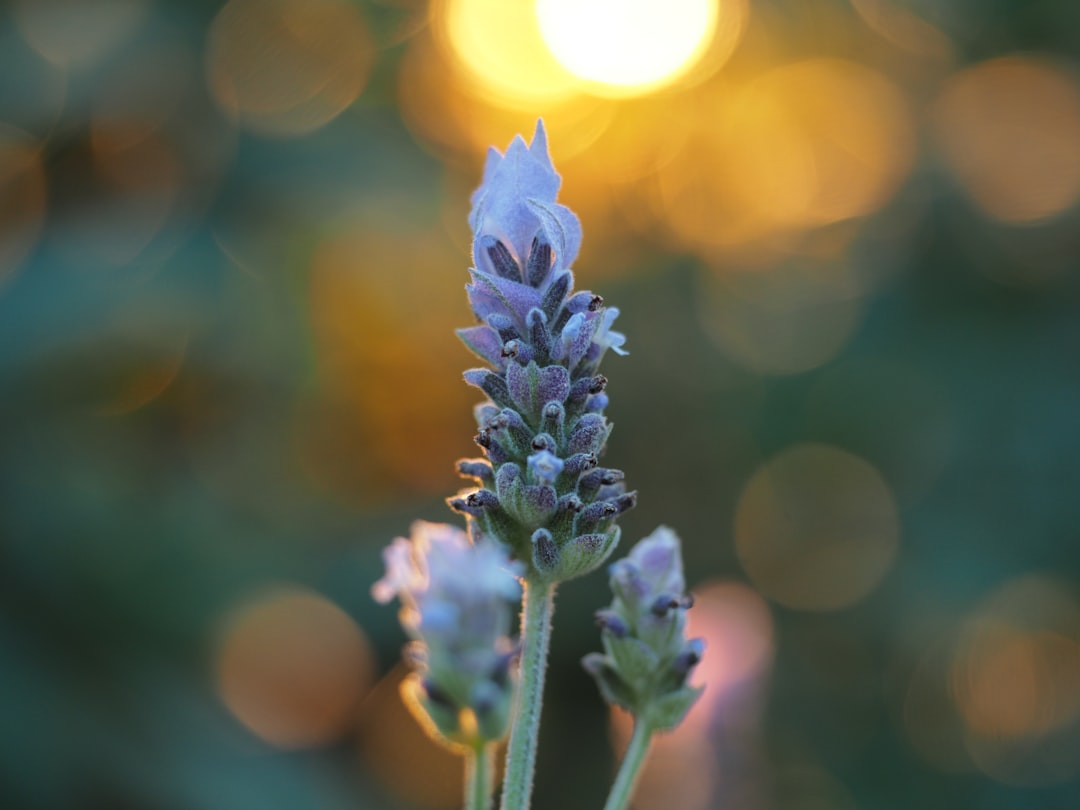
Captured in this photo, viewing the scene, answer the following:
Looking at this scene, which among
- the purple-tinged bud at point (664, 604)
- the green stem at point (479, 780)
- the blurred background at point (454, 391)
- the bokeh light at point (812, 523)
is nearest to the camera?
the green stem at point (479, 780)

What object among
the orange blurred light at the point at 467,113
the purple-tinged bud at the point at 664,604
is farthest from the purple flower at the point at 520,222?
the orange blurred light at the point at 467,113

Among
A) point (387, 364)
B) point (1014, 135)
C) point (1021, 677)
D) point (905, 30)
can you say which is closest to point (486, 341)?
point (387, 364)

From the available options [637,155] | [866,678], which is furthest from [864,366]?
[637,155]

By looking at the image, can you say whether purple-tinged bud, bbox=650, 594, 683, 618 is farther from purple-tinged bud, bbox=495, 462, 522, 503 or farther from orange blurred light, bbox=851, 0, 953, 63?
orange blurred light, bbox=851, 0, 953, 63

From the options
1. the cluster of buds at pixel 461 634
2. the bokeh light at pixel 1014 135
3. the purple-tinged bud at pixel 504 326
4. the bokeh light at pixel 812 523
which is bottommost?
the bokeh light at pixel 812 523

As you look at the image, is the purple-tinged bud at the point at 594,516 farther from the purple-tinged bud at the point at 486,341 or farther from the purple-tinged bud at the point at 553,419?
the purple-tinged bud at the point at 486,341

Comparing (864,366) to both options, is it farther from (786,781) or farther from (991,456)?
(786,781)
